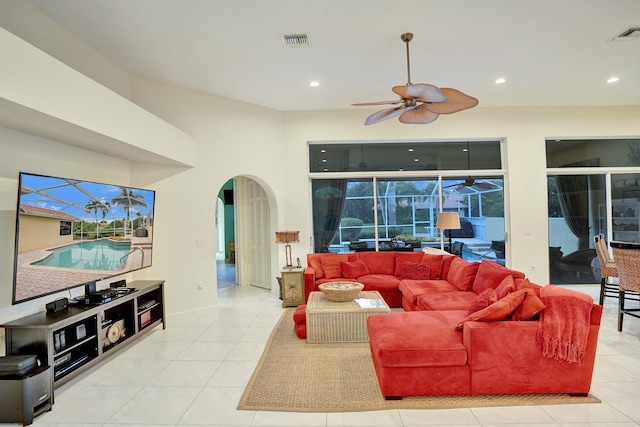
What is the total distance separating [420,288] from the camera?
15.1ft

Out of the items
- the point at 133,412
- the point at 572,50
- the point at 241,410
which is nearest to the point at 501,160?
the point at 572,50

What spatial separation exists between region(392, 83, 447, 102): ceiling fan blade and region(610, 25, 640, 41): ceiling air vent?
2592mm

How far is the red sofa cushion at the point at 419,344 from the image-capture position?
2.56 m

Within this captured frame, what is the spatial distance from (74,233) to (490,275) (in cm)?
460

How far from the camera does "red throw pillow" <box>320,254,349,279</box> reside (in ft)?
18.3

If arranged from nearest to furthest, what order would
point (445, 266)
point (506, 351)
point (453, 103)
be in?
point (506, 351) → point (453, 103) → point (445, 266)

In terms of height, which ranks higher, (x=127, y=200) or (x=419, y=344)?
(x=127, y=200)

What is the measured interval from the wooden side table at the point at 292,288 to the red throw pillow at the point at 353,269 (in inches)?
27.5

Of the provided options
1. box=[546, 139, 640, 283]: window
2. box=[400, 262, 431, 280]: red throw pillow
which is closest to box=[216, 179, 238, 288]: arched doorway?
box=[400, 262, 431, 280]: red throw pillow

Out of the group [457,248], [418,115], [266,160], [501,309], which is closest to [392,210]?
[457,248]

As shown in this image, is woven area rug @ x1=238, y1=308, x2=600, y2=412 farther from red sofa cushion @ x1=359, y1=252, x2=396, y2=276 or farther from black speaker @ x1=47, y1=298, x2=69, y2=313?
red sofa cushion @ x1=359, y1=252, x2=396, y2=276

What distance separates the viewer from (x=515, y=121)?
6273mm

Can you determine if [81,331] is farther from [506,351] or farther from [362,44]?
[362,44]

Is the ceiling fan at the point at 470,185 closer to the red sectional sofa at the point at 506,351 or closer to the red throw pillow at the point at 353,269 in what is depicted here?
the red throw pillow at the point at 353,269
